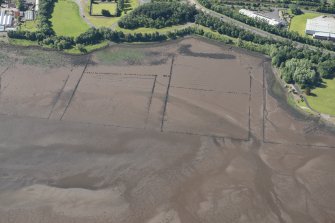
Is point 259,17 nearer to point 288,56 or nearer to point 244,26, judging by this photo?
point 244,26

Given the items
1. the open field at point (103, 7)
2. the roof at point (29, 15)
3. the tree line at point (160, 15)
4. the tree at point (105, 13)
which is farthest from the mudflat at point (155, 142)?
the open field at point (103, 7)

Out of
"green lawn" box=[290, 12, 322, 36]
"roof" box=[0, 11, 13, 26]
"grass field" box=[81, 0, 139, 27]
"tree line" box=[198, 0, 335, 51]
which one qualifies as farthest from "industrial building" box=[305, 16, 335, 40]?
"roof" box=[0, 11, 13, 26]

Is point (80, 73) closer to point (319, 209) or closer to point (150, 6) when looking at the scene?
point (150, 6)

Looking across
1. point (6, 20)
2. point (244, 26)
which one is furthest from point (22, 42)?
point (244, 26)

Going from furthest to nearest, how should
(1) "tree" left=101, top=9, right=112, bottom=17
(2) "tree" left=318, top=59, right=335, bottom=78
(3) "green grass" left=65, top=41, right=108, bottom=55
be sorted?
(1) "tree" left=101, top=9, right=112, bottom=17, (3) "green grass" left=65, top=41, right=108, bottom=55, (2) "tree" left=318, top=59, right=335, bottom=78

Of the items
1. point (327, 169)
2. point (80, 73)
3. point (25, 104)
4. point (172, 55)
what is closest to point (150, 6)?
point (172, 55)

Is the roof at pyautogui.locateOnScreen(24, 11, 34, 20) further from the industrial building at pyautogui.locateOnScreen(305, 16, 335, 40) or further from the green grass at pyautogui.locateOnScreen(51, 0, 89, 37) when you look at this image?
the industrial building at pyautogui.locateOnScreen(305, 16, 335, 40)
